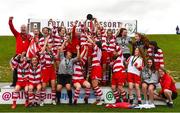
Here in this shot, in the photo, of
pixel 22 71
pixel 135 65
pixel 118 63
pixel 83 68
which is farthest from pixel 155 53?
pixel 22 71

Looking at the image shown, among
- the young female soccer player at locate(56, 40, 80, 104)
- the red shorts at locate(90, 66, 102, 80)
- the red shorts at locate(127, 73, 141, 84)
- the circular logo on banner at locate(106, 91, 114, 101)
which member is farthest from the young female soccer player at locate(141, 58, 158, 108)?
the young female soccer player at locate(56, 40, 80, 104)

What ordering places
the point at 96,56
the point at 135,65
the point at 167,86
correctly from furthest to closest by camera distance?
the point at 96,56 < the point at 135,65 < the point at 167,86

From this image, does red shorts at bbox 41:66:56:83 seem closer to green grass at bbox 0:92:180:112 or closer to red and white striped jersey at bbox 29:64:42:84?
red and white striped jersey at bbox 29:64:42:84

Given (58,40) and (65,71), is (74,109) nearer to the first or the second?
(65,71)

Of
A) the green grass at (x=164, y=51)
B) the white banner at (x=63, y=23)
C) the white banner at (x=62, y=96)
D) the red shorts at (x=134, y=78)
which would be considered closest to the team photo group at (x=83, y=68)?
the red shorts at (x=134, y=78)

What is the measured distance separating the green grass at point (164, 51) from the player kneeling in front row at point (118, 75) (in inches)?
513

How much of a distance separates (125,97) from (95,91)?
92 cm

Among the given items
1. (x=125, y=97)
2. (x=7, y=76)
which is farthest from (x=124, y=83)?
(x=7, y=76)

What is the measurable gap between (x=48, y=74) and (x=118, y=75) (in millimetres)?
2097

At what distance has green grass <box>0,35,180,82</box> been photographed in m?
31.5

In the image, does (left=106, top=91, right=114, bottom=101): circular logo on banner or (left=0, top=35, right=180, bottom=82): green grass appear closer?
(left=106, top=91, right=114, bottom=101): circular logo on banner

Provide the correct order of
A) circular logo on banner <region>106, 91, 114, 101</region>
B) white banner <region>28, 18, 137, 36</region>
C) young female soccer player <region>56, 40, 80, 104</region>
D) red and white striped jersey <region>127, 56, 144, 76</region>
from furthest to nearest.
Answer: white banner <region>28, 18, 137, 36</region>, circular logo on banner <region>106, 91, 114, 101</region>, young female soccer player <region>56, 40, 80, 104</region>, red and white striped jersey <region>127, 56, 144, 76</region>

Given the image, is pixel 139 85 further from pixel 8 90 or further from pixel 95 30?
pixel 8 90

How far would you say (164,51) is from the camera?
1687 inches
